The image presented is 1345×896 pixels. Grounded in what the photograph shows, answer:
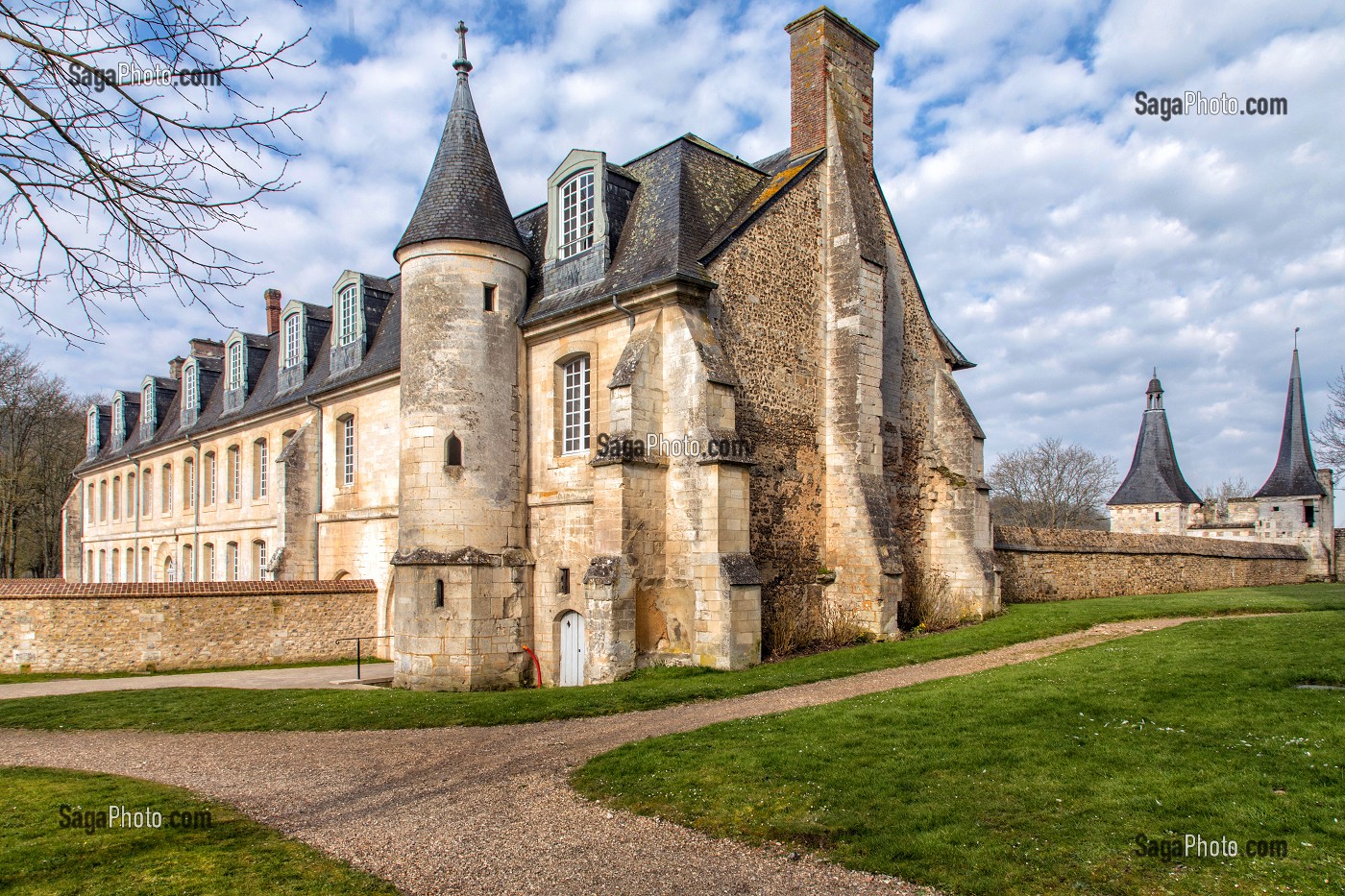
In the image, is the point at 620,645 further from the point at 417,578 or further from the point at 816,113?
the point at 816,113

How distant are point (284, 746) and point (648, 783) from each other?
15.0 ft

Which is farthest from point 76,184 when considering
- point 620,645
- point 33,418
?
point 33,418

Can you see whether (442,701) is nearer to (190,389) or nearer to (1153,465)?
(190,389)

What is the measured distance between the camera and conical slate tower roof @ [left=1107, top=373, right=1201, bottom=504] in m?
38.9

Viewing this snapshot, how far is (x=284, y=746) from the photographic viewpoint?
9.08 m

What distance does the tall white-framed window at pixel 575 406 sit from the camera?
15.4 metres

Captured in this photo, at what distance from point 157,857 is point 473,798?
7.16ft

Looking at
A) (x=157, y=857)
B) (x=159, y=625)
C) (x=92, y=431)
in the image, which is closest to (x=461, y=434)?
(x=159, y=625)

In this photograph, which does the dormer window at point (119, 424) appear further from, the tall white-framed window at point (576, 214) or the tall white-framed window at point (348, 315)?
the tall white-framed window at point (576, 214)

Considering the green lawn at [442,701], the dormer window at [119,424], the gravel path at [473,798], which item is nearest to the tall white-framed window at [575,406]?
the green lawn at [442,701]

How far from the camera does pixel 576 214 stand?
53.2 ft

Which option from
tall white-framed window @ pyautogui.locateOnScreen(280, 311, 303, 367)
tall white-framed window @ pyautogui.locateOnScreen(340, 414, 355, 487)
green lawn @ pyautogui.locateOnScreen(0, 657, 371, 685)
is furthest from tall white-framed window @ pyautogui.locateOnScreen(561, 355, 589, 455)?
tall white-framed window @ pyautogui.locateOnScreen(280, 311, 303, 367)

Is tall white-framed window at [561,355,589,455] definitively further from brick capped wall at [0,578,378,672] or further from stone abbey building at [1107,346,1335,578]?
stone abbey building at [1107,346,1335,578]

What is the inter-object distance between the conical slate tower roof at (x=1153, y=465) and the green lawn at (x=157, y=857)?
40897mm
